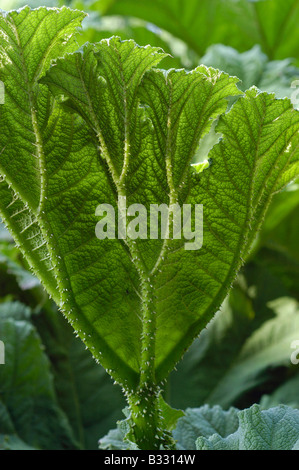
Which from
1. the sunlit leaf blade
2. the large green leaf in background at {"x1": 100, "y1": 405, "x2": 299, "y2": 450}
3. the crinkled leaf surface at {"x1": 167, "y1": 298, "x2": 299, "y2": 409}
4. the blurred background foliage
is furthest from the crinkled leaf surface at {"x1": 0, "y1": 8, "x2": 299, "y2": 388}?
the crinkled leaf surface at {"x1": 167, "y1": 298, "x2": 299, "y2": 409}

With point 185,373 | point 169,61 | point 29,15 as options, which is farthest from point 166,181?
point 169,61

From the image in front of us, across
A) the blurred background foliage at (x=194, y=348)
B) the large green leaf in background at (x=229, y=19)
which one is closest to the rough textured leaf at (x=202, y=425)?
the blurred background foliage at (x=194, y=348)

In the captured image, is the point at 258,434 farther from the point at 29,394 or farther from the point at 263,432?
the point at 29,394

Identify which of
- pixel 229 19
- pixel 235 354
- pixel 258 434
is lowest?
pixel 258 434

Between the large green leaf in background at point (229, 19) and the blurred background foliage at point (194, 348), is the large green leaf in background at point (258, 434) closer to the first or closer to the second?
the blurred background foliage at point (194, 348)

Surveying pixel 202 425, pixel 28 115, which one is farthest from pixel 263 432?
pixel 28 115
